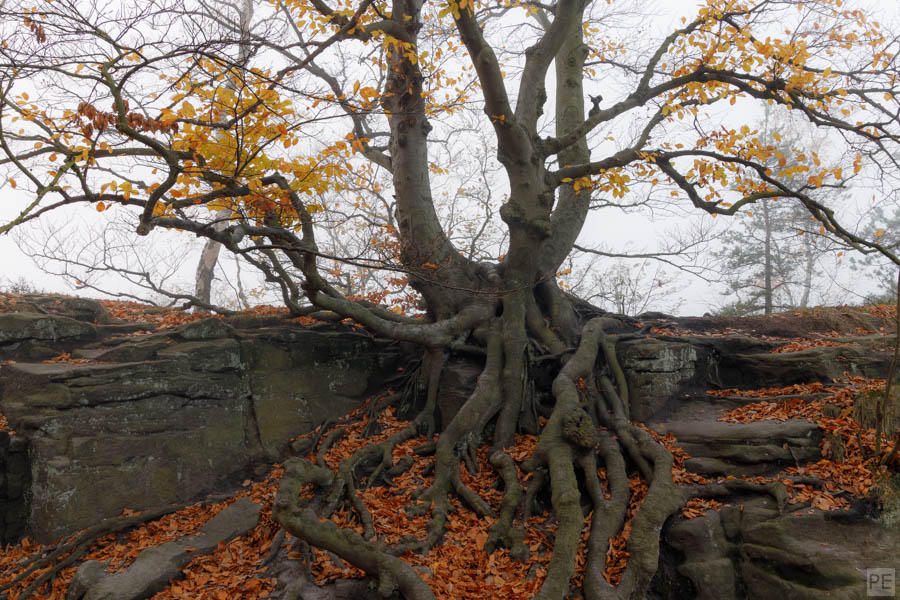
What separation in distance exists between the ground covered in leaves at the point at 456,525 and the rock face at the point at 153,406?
391 mm

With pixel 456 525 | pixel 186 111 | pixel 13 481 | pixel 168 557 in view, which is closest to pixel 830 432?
pixel 456 525

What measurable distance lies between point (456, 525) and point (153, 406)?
13.5 feet

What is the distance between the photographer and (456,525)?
5422mm

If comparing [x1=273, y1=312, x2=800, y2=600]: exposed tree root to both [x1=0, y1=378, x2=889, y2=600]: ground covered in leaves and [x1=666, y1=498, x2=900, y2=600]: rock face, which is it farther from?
[x1=666, y1=498, x2=900, y2=600]: rock face

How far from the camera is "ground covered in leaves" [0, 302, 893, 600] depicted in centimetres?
461

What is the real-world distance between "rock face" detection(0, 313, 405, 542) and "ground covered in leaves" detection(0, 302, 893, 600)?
0.39 metres

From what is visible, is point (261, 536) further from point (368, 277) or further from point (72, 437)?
point (368, 277)

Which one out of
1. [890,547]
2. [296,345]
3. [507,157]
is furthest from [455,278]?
[890,547]

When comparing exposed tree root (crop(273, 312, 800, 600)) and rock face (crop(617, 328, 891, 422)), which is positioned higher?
rock face (crop(617, 328, 891, 422))

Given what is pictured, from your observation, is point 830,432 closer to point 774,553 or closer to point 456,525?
point 774,553

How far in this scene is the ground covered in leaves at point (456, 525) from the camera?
461cm

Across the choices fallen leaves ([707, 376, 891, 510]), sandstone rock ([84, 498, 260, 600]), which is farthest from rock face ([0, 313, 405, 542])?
fallen leaves ([707, 376, 891, 510])

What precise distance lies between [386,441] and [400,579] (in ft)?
8.39

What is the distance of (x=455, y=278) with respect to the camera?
8.16 meters
